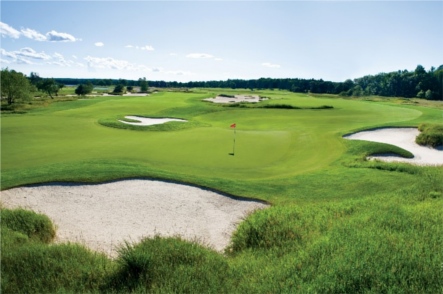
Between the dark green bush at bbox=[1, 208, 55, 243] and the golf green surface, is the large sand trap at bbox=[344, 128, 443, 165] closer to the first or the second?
the golf green surface

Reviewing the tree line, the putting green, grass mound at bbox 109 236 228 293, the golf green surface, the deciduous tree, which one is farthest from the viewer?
the tree line

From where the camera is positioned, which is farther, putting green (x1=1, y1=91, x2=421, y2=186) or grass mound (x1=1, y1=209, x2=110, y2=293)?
putting green (x1=1, y1=91, x2=421, y2=186)

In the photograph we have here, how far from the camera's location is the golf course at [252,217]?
6.36 meters

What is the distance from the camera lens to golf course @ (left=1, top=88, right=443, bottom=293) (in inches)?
250

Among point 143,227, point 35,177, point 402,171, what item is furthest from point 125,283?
point 402,171

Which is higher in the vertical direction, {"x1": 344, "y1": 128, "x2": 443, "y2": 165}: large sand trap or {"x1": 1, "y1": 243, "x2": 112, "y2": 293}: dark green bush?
{"x1": 344, "y1": 128, "x2": 443, "y2": 165}: large sand trap

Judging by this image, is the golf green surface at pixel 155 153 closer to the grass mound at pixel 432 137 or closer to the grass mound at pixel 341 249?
the grass mound at pixel 341 249

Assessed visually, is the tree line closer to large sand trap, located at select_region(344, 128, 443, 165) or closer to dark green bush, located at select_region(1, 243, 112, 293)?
large sand trap, located at select_region(344, 128, 443, 165)

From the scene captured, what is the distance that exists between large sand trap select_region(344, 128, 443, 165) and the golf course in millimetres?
991

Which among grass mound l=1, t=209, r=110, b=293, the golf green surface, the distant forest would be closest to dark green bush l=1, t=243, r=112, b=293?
grass mound l=1, t=209, r=110, b=293

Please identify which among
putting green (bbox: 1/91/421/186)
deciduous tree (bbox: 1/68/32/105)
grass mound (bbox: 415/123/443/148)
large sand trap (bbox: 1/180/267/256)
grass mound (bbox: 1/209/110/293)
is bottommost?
large sand trap (bbox: 1/180/267/256)

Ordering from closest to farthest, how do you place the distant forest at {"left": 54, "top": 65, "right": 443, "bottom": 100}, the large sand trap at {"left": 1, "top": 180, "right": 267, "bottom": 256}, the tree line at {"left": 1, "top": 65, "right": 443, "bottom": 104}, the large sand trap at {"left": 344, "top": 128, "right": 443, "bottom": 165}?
the large sand trap at {"left": 1, "top": 180, "right": 267, "bottom": 256} < the large sand trap at {"left": 344, "top": 128, "right": 443, "bottom": 165} < the tree line at {"left": 1, "top": 65, "right": 443, "bottom": 104} < the distant forest at {"left": 54, "top": 65, "right": 443, "bottom": 100}

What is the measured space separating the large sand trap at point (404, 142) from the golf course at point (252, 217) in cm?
99

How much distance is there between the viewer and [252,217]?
1038 centimetres
